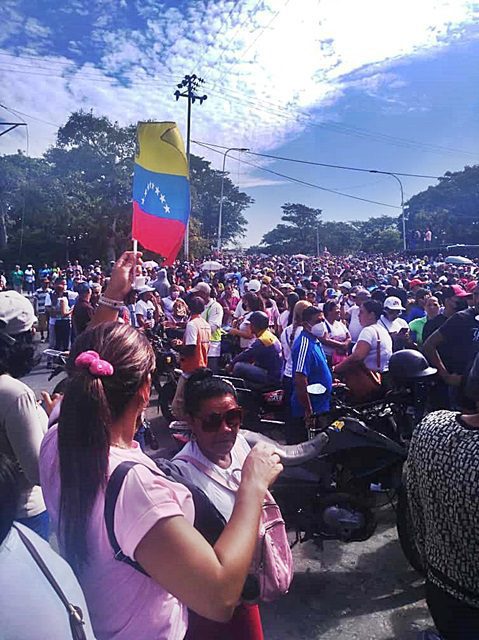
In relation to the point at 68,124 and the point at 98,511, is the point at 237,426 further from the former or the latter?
the point at 68,124

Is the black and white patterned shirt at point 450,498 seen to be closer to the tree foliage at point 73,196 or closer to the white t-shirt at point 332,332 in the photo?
the white t-shirt at point 332,332

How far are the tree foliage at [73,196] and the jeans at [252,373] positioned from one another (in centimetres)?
2550

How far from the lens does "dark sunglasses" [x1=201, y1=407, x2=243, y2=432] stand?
1.81 metres

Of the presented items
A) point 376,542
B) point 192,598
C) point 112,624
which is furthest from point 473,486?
point 376,542

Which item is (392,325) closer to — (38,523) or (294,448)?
(294,448)

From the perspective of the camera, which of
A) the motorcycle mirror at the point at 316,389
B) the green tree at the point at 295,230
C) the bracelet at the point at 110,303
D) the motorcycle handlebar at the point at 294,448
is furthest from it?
the green tree at the point at 295,230

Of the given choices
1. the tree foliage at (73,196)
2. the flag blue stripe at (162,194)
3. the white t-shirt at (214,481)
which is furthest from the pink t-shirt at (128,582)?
the tree foliage at (73,196)

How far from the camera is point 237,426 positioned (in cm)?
182

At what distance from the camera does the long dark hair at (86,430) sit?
1.09 metres

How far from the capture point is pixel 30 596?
0.73 m

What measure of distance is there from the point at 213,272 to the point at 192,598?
19.4 metres

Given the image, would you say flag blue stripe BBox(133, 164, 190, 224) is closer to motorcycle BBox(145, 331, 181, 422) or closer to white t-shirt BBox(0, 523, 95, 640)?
motorcycle BBox(145, 331, 181, 422)

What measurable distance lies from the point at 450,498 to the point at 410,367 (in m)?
2.11

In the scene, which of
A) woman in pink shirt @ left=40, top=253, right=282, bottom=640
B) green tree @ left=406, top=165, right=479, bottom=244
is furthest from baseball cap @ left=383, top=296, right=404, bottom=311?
green tree @ left=406, top=165, right=479, bottom=244
